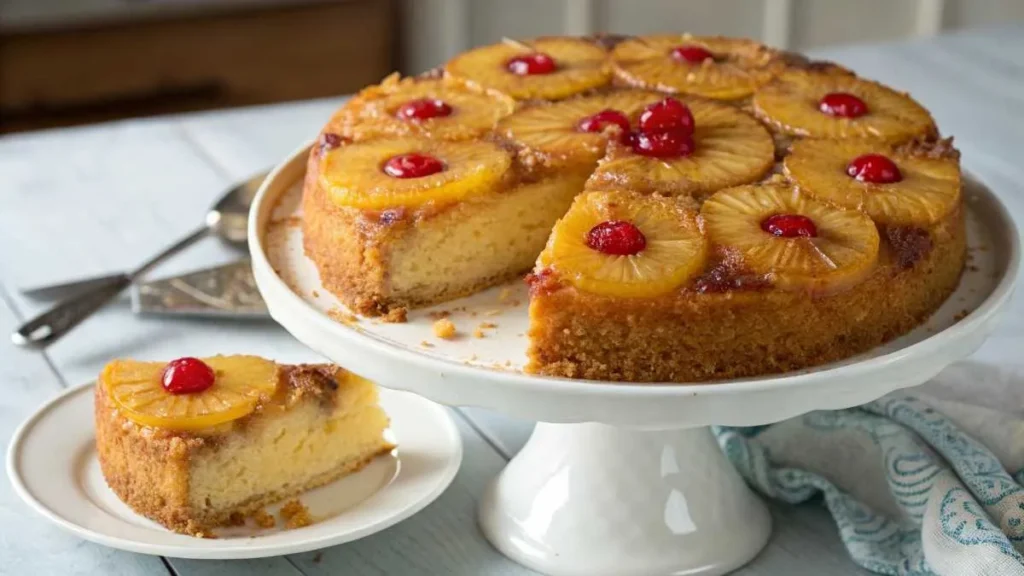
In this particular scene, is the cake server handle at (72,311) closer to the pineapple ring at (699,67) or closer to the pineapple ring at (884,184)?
the pineapple ring at (699,67)

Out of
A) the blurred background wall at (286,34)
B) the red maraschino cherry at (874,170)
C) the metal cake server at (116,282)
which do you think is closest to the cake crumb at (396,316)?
the red maraschino cherry at (874,170)

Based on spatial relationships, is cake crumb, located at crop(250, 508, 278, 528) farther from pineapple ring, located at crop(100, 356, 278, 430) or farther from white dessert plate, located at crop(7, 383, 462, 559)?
pineapple ring, located at crop(100, 356, 278, 430)

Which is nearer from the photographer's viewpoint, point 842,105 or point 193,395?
point 193,395

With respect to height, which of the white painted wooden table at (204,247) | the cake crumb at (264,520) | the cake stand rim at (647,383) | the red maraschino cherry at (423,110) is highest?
the red maraschino cherry at (423,110)

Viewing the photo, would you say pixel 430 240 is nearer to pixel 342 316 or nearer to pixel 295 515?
pixel 342 316

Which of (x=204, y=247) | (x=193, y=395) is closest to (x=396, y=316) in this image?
(x=193, y=395)

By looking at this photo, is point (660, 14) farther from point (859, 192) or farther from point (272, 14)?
point (859, 192)
